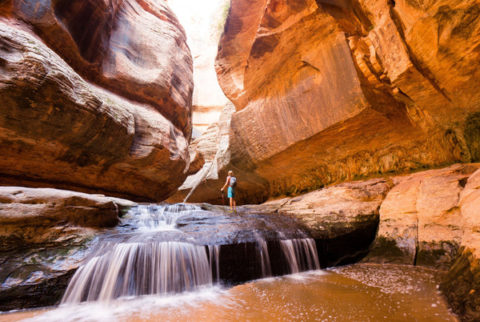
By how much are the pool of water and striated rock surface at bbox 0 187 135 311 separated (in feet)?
0.91

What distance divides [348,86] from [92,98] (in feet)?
24.1

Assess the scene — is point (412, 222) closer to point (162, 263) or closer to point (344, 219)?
point (344, 219)

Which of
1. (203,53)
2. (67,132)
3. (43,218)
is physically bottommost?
(43,218)

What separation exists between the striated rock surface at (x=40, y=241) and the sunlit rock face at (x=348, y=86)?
607 cm

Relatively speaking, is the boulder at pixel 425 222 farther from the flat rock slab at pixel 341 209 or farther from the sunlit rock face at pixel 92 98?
the sunlit rock face at pixel 92 98

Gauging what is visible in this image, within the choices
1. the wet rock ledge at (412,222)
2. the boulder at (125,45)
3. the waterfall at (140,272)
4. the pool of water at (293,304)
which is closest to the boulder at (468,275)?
the wet rock ledge at (412,222)

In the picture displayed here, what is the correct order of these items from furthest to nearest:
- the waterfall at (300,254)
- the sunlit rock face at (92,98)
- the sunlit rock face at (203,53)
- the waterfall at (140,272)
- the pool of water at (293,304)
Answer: the sunlit rock face at (203,53), the sunlit rock face at (92,98), the waterfall at (300,254), the waterfall at (140,272), the pool of water at (293,304)

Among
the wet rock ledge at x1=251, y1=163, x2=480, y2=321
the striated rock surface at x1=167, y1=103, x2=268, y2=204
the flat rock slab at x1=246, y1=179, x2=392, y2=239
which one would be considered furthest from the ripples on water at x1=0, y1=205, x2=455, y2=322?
the striated rock surface at x1=167, y1=103, x2=268, y2=204

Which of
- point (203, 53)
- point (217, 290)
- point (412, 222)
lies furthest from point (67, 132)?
point (203, 53)

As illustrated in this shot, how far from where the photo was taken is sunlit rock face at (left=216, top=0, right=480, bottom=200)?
362cm

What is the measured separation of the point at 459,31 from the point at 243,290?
16.2ft

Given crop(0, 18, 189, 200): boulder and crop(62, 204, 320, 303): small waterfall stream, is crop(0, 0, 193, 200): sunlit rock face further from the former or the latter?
crop(62, 204, 320, 303): small waterfall stream

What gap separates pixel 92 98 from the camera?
21.4 feet

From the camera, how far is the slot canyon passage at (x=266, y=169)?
107 inches
